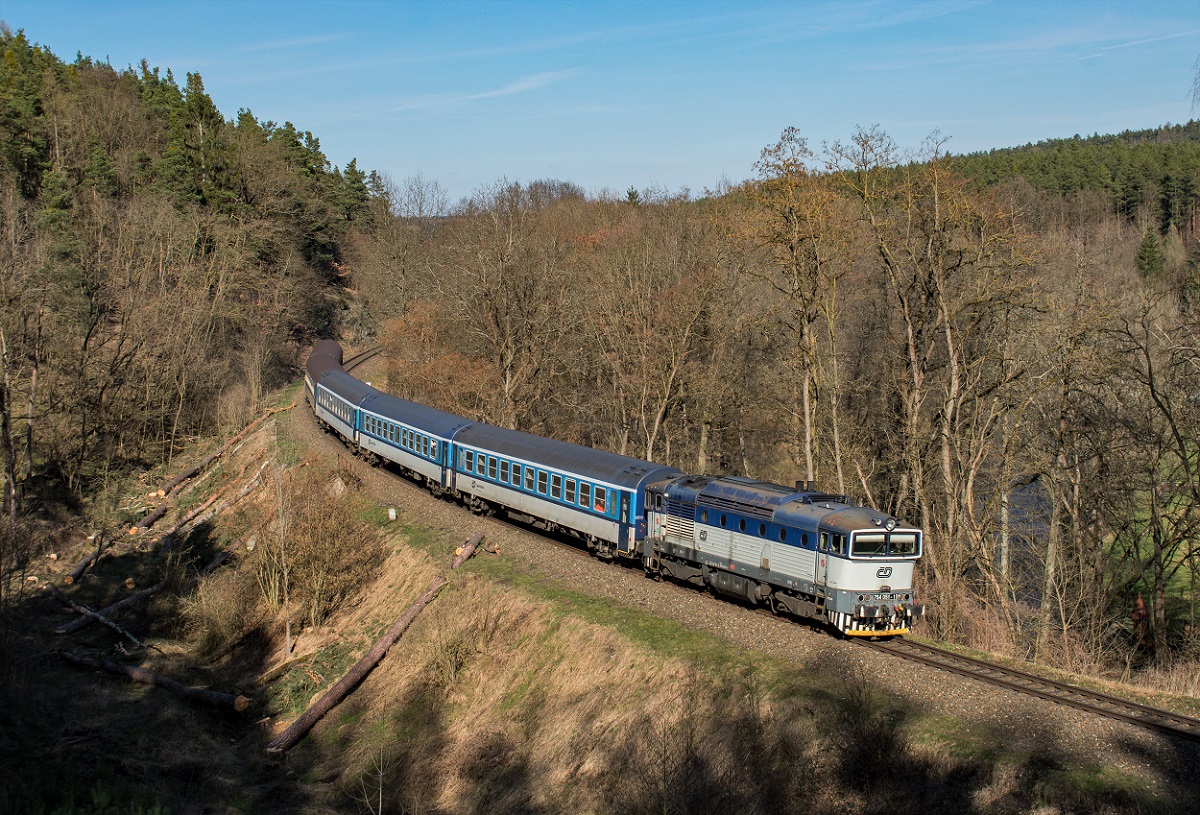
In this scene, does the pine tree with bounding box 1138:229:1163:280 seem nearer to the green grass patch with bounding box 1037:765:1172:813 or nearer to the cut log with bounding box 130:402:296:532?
the green grass patch with bounding box 1037:765:1172:813

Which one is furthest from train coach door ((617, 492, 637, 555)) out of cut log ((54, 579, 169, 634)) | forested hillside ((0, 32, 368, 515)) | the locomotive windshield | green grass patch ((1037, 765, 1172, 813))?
forested hillside ((0, 32, 368, 515))

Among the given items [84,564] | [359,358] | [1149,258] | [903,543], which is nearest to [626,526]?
[903,543]

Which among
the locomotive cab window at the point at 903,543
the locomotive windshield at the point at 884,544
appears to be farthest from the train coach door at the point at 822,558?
the locomotive cab window at the point at 903,543

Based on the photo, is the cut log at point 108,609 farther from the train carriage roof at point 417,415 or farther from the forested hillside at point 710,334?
the train carriage roof at point 417,415

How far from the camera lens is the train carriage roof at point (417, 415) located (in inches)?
1256

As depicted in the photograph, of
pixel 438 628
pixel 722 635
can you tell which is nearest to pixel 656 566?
pixel 722 635

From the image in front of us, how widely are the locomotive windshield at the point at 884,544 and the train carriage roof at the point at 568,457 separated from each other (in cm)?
701

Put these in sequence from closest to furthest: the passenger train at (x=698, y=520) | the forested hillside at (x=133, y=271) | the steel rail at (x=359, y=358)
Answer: the passenger train at (x=698, y=520) → the forested hillside at (x=133, y=271) → the steel rail at (x=359, y=358)

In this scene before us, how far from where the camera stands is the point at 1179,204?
281ft

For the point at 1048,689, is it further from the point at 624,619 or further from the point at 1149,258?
the point at 1149,258

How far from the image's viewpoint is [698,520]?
67.4ft

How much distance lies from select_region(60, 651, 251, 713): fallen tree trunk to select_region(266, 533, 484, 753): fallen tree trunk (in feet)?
5.80

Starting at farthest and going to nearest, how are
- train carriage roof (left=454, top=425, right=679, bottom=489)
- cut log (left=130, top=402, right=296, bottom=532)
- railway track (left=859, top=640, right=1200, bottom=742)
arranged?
1. cut log (left=130, top=402, right=296, bottom=532)
2. train carriage roof (left=454, top=425, right=679, bottom=489)
3. railway track (left=859, top=640, right=1200, bottom=742)

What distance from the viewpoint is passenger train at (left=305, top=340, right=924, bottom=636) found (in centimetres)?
1728
